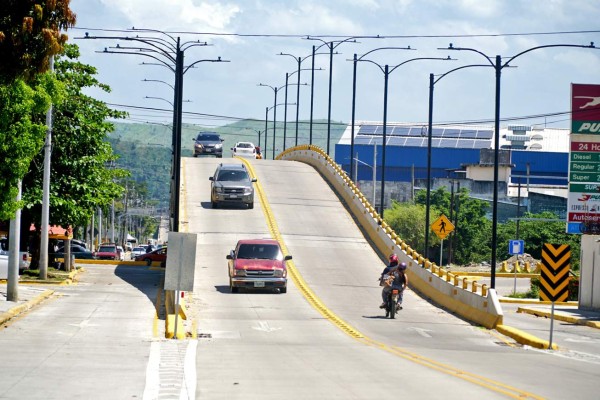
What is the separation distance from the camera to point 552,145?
150 meters

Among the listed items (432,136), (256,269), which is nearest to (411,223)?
(432,136)

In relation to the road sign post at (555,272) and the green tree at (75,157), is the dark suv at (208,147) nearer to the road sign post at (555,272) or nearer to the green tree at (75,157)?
the green tree at (75,157)

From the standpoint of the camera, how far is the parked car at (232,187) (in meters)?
59.1

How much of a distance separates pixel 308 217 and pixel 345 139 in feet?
369

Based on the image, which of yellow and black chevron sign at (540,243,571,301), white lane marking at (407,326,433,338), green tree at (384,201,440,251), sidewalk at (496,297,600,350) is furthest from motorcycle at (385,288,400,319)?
green tree at (384,201,440,251)

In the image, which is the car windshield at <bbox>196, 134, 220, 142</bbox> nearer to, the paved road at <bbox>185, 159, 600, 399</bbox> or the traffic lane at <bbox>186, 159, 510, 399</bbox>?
the paved road at <bbox>185, 159, 600, 399</bbox>

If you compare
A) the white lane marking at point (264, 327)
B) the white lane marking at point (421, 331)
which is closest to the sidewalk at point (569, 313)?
the white lane marking at point (421, 331)

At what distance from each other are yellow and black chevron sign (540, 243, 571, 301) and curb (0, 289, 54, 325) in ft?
44.4

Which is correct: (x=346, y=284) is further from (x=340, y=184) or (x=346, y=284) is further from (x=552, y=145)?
(x=552, y=145)

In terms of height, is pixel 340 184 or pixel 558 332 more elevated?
pixel 340 184

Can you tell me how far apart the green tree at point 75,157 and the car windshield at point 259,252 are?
392 inches

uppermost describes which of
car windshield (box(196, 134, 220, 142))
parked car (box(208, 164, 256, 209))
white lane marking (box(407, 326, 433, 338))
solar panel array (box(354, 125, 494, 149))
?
solar panel array (box(354, 125, 494, 149))

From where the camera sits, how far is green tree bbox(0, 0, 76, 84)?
2556cm

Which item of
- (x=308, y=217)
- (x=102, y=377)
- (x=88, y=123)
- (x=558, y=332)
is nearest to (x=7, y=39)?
(x=102, y=377)
